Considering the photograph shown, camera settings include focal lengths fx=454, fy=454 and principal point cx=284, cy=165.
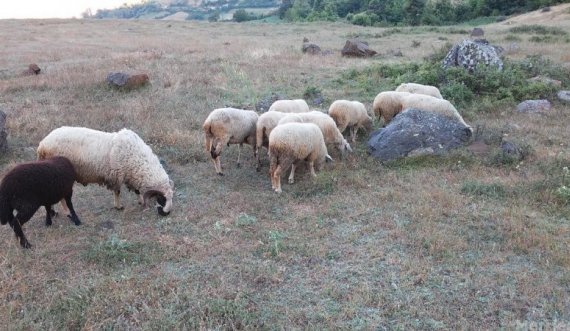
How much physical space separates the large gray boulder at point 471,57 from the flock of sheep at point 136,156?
5.17 meters

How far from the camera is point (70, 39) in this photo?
33469mm

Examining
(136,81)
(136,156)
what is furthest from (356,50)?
(136,156)

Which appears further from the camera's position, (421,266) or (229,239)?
(229,239)

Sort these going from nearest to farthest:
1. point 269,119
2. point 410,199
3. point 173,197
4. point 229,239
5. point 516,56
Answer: point 229,239, point 410,199, point 173,197, point 269,119, point 516,56

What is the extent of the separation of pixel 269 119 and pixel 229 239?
391cm

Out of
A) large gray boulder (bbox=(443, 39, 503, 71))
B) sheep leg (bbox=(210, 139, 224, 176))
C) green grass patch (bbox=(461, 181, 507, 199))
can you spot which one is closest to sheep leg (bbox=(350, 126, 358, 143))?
sheep leg (bbox=(210, 139, 224, 176))

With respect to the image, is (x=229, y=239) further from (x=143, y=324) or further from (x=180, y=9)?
(x=180, y=9)

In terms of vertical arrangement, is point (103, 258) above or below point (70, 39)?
below

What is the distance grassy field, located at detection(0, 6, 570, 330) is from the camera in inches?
205

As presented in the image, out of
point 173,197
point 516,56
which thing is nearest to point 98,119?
point 173,197

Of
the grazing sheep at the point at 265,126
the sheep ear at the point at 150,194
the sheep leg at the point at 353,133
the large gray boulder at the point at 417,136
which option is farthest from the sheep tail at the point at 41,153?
the sheep leg at the point at 353,133

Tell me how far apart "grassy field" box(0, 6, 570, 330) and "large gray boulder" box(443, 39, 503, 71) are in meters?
3.36

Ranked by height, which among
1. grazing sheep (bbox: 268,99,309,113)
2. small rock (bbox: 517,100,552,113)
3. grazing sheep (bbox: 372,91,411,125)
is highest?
grazing sheep (bbox: 268,99,309,113)

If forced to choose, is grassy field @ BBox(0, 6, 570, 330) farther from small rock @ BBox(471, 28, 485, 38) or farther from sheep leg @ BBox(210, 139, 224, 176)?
small rock @ BBox(471, 28, 485, 38)
